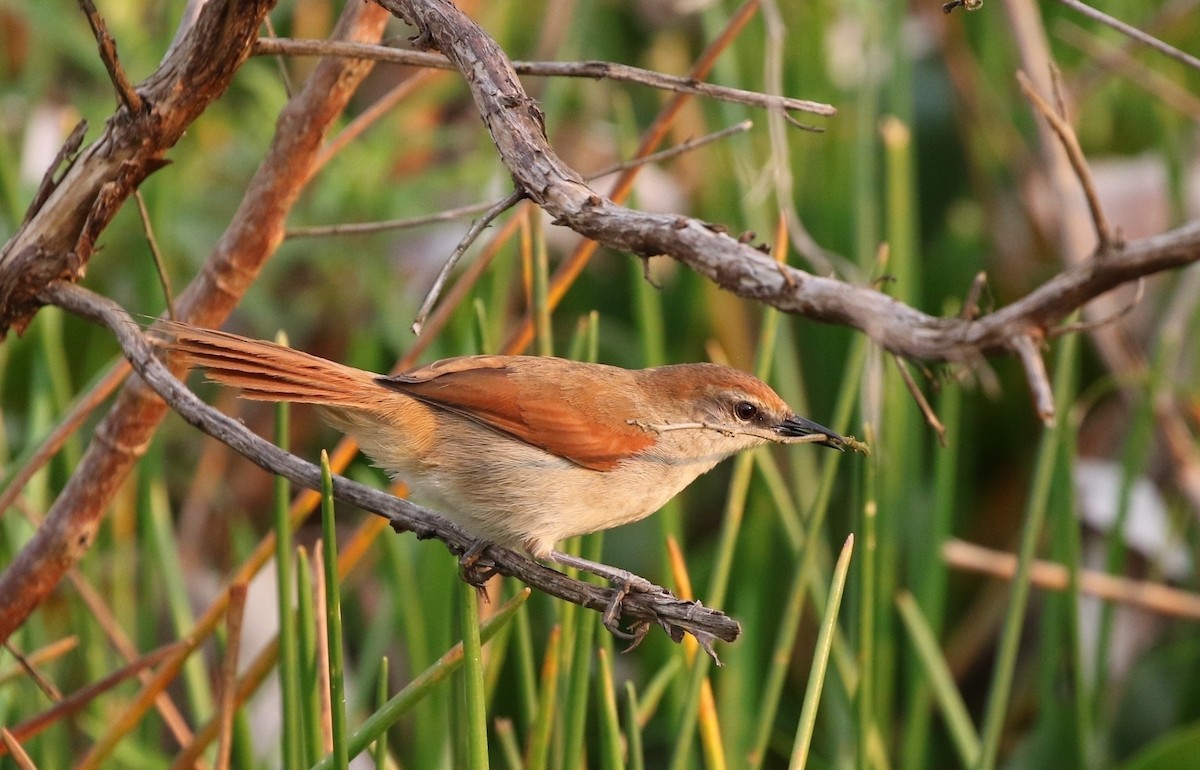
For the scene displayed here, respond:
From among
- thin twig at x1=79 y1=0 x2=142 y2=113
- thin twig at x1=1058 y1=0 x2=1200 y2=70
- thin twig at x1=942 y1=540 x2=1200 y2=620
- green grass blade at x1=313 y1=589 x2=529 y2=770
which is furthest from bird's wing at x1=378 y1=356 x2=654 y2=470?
thin twig at x1=942 y1=540 x2=1200 y2=620

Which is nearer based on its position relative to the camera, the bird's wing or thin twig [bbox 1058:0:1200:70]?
thin twig [bbox 1058:0:1200:70]

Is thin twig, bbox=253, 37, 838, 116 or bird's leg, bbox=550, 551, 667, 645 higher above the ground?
thin twig, bbox=253, 37, 838, 116

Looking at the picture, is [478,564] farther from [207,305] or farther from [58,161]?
[58,161]

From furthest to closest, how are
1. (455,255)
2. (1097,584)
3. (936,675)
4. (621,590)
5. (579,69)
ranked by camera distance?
1. (1097,584)
2. (936,675)
3. (621,590)
4. (579,69)
5. (455,255)

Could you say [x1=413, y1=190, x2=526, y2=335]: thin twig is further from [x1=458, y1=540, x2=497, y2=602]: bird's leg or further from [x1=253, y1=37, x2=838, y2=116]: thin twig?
[x1=458, y1=540, x2=497, y2=602]: bird's leg

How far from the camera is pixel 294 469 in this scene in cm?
159

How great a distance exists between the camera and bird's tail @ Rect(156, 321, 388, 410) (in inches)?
66.4

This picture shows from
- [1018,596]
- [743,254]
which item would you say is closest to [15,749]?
[743,254]

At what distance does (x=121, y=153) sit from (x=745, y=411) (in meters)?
1.04

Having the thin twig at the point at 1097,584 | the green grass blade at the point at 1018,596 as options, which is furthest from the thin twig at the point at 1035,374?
the thin twig at the point at 1097,584

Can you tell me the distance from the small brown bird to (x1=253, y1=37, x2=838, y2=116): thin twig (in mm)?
491

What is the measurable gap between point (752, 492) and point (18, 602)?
1911mm

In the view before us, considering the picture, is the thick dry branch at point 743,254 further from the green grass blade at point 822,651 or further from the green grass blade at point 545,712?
the green grass blade at point 545,712

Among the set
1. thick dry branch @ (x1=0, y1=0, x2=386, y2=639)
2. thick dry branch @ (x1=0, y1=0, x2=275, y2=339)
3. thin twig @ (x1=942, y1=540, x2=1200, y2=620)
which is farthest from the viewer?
thin twig @ (x1=942, y1=540, x2=1200, y2=620)
